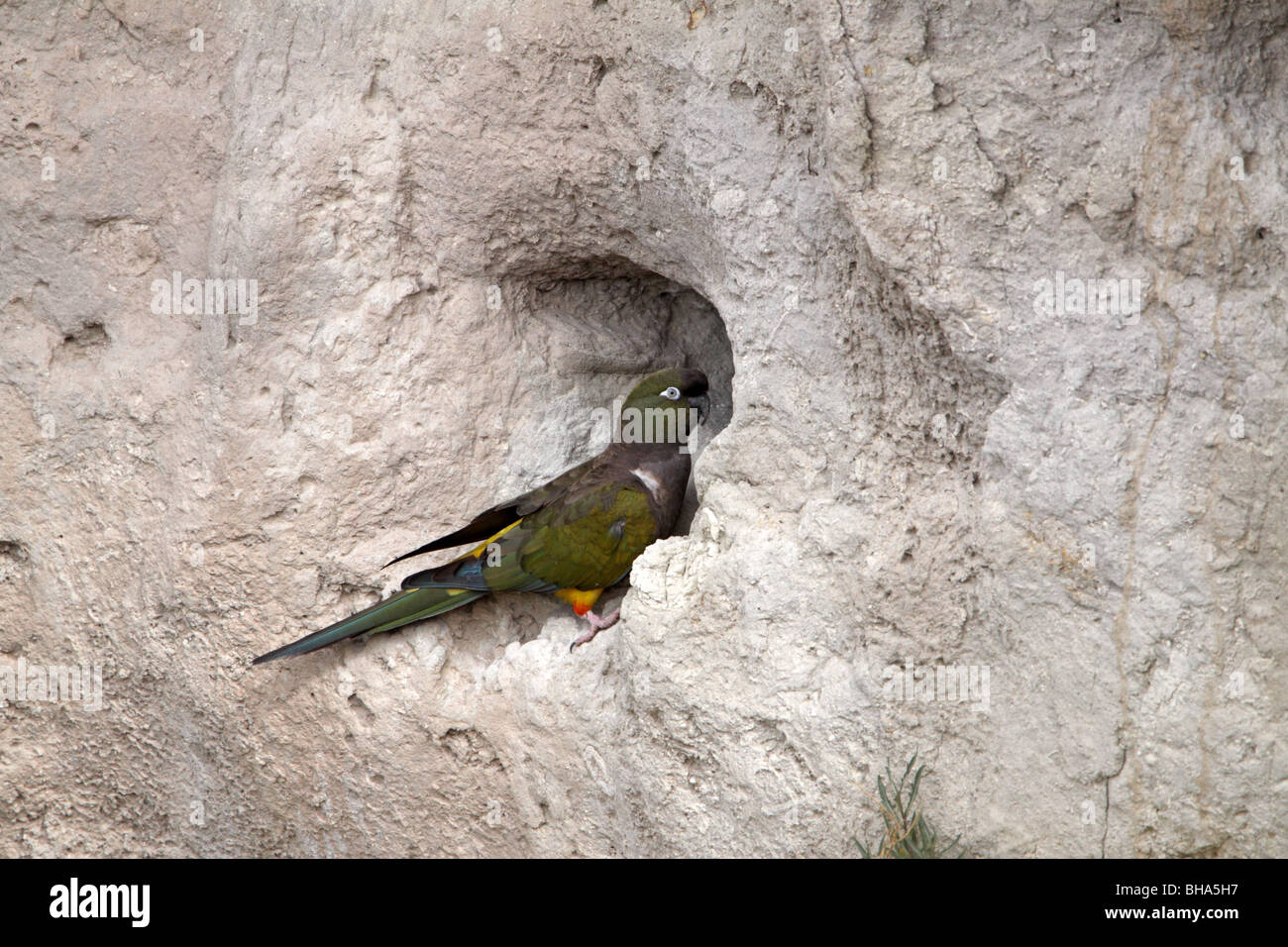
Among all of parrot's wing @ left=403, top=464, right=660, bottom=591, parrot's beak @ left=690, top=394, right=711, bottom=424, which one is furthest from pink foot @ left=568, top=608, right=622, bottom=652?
parrot's beak @ left=690, top=394, right=711, bottom=424

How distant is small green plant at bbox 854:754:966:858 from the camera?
3244 millimetres

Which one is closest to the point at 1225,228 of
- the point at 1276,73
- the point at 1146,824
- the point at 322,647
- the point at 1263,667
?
the point at 1276,73

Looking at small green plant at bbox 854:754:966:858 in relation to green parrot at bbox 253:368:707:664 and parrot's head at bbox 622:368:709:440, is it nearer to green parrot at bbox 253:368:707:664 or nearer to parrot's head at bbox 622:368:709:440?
green parrot at bbox 253:368:707:664

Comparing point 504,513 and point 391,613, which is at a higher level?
point 504,513

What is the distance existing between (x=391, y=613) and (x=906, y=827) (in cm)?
190

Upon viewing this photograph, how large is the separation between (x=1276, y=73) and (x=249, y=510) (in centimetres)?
349

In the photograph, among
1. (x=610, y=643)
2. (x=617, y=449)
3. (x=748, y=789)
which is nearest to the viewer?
(x=748, y=789)

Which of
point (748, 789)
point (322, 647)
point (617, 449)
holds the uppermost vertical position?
point (617, 449)

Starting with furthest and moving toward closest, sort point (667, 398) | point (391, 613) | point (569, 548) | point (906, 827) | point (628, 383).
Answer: point (628, 383)
point (667, 398)
point (391, 613)
point (569, 548)
point (906, 827)

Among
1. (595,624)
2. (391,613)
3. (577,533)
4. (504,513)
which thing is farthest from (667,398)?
(391,613)

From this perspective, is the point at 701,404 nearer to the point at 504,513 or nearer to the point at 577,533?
the point at 577,533

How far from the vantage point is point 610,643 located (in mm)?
3855

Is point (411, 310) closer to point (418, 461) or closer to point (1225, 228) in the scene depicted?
point (418, 461)

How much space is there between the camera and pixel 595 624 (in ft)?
13.2
